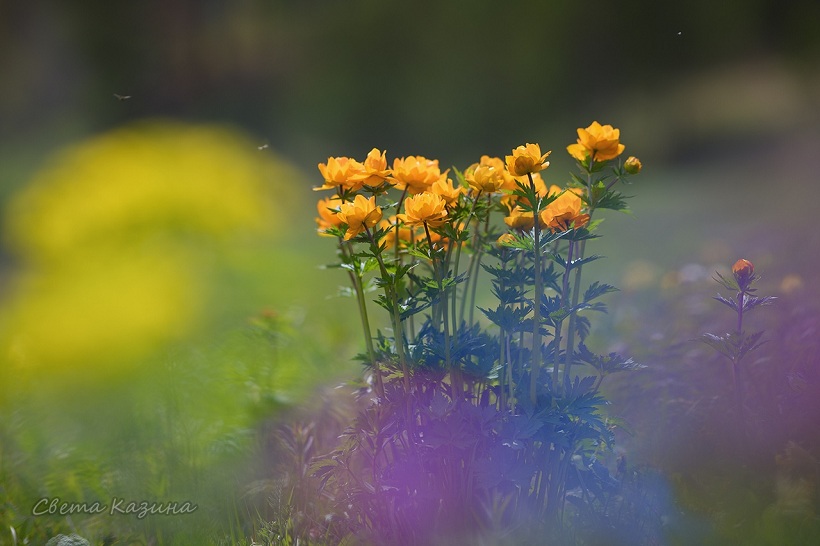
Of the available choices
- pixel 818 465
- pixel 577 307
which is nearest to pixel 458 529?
pixel 577 307

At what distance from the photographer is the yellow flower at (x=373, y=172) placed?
4.41 ft

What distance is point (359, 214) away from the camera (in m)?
1.28

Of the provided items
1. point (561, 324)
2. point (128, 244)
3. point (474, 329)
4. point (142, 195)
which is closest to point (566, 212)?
point (561, 324)

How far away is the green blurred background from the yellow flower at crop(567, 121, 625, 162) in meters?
0.54

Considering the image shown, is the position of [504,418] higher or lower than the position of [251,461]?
higher

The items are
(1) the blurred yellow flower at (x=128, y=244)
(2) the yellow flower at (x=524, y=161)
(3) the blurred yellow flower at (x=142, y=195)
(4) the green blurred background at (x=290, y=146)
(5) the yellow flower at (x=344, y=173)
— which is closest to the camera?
(2) the yellow flower at (x=524, y=161)

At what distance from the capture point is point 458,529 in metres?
1.37

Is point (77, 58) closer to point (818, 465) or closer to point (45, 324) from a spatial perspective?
point (45, 324)

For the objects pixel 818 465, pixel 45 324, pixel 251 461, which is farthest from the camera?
pixel 45 324

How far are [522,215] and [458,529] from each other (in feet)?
1.79

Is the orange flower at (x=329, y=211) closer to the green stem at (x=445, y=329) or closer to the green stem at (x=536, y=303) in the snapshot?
the green stem at (x=445, y=329)

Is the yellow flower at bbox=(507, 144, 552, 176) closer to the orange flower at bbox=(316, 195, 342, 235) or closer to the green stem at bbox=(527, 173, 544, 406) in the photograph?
the green stem at bbox=(527, 173, 544, 406)

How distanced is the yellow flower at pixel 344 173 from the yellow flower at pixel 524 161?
247 mm

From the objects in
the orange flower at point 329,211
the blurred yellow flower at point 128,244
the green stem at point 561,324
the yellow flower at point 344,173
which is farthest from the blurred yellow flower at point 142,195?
the green stem at point 561,324
